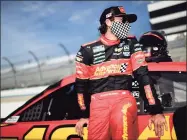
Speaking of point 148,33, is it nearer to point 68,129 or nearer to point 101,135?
point 68,129

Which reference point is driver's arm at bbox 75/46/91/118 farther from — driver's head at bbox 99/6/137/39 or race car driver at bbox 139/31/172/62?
race car driver at bbox 139/31/172/62

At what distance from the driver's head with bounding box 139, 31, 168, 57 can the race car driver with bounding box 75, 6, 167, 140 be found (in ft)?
5.87

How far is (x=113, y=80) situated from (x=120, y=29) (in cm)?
50

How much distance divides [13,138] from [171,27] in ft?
206

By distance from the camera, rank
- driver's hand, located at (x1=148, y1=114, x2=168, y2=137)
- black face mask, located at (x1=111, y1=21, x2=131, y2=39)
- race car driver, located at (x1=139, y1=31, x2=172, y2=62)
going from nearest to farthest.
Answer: driver's hand, located at (x1=148, y1=114, x2=168, y2=137) → black face mask, located at (x1=111, y1=21, x2=131, y2=39) → race car driver, located at (x1=139, y1=31, x2=172, y2=62)

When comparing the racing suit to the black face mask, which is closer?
the racing suit

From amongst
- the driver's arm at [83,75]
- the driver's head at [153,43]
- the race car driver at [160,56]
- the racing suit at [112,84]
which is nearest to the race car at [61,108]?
the race car driver at [160,56]

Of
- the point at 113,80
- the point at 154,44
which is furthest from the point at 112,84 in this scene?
the point at 154,44

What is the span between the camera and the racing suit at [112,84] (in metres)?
2.49

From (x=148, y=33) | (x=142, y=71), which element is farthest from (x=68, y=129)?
(x=148, y=33)

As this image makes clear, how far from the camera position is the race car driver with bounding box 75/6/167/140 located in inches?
98.3

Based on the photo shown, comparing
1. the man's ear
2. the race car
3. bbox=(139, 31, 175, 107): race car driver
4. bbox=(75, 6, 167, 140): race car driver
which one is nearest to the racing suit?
bbox=(75, 6, 167, 140): race car driver

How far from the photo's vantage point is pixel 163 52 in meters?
4.35

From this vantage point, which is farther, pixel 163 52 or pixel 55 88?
pixel 163 52
